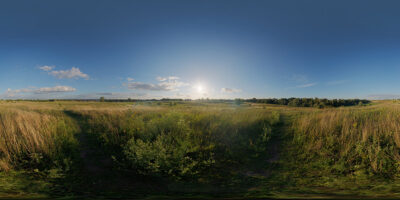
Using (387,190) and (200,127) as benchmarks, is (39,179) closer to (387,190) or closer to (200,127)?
(200,127)

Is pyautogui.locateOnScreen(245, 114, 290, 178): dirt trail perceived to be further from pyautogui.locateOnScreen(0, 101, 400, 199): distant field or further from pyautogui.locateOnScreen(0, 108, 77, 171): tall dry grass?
pyautogui.locateOnScreen(0, 108, 77, 171): tall dry grass

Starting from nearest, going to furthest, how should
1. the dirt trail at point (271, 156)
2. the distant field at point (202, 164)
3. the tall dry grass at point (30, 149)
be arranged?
the distant field at point (202, 164) < the tall dry grass at point (30, 149) < the dirt trail at point (271, 156)

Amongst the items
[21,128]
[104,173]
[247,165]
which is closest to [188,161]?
[247,165]

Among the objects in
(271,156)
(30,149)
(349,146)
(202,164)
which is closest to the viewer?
(30,149)

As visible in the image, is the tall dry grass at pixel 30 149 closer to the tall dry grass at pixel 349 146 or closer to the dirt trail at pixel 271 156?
the dirt trail at pixel 271 156

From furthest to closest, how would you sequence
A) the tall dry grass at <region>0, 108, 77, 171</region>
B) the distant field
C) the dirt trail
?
the dirt trail, the tall dry grass at <region>0, 108, 77, 171</region>, the distant field

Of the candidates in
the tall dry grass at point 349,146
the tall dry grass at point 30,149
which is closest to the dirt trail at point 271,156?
the tall dry grass at point 349,146

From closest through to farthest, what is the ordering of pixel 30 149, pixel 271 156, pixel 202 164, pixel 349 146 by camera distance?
pixel 30 149
pixel 202 164
pixel 349 146
pixel 271 156

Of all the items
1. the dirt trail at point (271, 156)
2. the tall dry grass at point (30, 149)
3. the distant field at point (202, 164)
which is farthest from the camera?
the dirt trail at point (271, 156)

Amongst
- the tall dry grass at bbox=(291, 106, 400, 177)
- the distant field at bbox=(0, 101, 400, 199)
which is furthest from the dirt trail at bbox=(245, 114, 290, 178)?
the tall dry grass at bbox=(291, 106, 400, 177)

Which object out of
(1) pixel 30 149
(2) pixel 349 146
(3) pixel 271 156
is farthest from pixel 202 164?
(1) pixel 30 149

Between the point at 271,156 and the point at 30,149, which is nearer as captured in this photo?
the point at 30,149

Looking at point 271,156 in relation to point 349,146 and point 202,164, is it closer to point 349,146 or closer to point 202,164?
point 349,146

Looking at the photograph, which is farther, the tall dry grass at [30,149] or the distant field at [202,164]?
the tall dry grass at [30,149]
